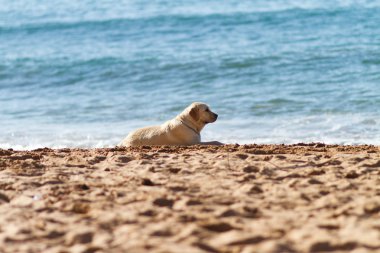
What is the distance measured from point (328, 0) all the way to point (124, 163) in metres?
22.4

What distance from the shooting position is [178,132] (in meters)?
11.5

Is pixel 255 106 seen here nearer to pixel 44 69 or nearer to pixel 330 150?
pixel 330 150

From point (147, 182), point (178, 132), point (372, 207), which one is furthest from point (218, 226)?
point (178, 132)

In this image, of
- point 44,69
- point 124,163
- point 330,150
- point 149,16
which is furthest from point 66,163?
point 149,16

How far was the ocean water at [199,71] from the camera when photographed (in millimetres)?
14297

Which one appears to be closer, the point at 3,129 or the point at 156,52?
the point at 3,129

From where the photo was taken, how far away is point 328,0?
Answer: 30.0 metres

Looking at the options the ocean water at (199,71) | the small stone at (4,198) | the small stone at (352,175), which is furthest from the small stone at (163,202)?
the ocean water at (199,71)

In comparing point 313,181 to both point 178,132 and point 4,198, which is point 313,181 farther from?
point 178,132

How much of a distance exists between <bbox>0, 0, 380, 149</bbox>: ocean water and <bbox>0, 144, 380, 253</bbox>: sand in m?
4.34

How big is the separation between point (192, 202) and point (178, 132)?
15.7 feet

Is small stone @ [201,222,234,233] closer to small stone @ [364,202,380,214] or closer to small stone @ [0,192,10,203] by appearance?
small stone @ [364,202,380,214]

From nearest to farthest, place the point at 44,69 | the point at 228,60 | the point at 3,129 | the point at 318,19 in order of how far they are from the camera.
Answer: the point at 3,129, the point at 228,60, the point at 44,69, the point at 318,19

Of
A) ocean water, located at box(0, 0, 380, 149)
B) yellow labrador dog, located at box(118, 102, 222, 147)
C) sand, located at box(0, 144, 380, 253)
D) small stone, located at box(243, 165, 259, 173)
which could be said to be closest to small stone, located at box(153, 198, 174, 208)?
sand, located at box(0, 144, 380, 253)
